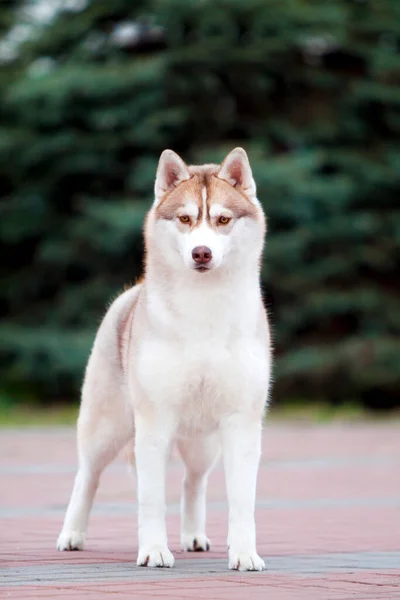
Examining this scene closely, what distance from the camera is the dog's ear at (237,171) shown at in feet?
20.5

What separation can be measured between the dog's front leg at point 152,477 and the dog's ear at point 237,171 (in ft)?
3.83

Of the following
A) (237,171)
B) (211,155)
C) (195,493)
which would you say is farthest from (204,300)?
(211,155)

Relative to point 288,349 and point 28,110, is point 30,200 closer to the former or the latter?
point 28,110

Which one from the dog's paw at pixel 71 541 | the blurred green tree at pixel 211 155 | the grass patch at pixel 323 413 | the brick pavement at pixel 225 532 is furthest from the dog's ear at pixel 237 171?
the blurred green tree at pixel 211 155

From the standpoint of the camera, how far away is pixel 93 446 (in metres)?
6.90

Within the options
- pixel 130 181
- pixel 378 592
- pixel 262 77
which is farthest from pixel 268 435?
pixel 378 592

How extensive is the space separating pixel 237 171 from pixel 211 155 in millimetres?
17946

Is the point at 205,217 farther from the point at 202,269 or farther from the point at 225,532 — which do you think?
the point at 225,532

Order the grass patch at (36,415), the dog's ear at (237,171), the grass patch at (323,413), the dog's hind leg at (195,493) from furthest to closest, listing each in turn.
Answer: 1. the grass patch at (323,413)
2. the grass patch at (36,415)
3. the dog's hind leg at (195,493)
4. the dog's ear at (237,171)

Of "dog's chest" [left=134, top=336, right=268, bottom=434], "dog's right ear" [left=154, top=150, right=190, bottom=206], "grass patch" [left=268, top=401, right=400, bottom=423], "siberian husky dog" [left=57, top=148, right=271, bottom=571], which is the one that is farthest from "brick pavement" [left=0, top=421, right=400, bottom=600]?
"grass patch" [left=268, top=401, right=400, bottom=423]

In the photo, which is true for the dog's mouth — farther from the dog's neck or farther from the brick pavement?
the brick pavement

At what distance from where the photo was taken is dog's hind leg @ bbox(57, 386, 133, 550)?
6828 millimetres

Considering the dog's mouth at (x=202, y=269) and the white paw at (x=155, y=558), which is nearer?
the dog's mouth at (x=202, y=269)

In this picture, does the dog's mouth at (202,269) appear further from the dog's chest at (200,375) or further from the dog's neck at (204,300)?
the dog's chest at (200,375)
